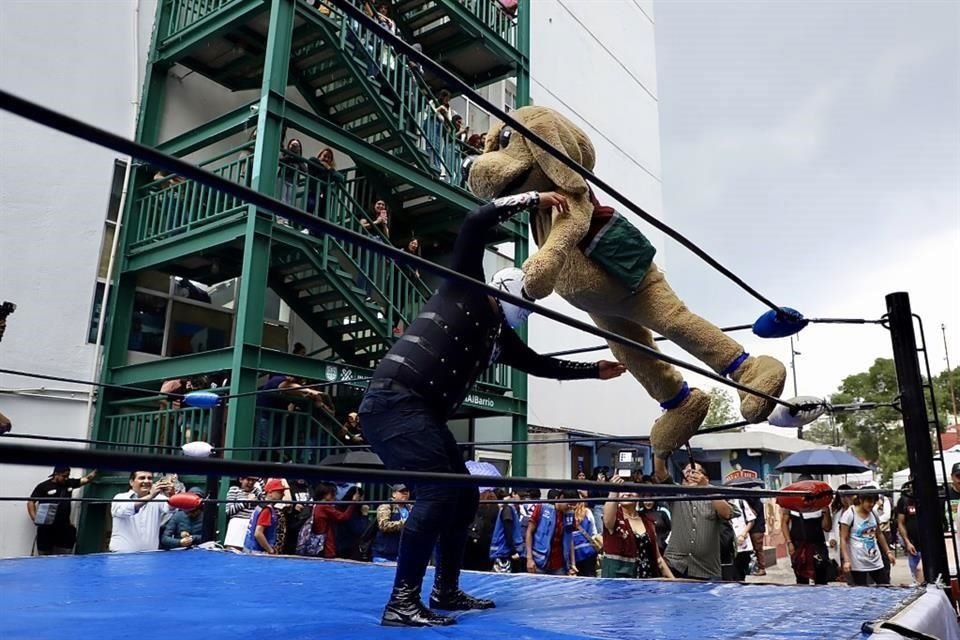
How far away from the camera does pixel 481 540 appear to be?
6.27 metres

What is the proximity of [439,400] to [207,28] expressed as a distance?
7.51 meters

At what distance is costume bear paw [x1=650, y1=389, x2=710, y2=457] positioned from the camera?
2828 mm

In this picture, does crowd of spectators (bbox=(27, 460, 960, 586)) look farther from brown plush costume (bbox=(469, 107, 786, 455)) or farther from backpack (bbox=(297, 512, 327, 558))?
brown plush costume (bbox=(469, 107, 786, 455))

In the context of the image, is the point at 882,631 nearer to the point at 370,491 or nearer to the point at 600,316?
the point at 600,316

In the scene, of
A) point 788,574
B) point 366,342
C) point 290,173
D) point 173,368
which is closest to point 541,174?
point 173,368

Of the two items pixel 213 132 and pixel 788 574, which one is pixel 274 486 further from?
pixel 788 574

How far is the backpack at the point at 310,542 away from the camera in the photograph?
19.6 ft

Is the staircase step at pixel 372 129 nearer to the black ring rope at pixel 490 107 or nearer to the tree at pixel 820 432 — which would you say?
the black ring rope at pixel 490 107

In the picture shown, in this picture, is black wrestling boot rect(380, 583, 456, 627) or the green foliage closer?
black wrestling boot rect(380, 583, 456, 627)

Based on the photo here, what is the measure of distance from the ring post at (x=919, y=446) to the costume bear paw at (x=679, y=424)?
843 mm

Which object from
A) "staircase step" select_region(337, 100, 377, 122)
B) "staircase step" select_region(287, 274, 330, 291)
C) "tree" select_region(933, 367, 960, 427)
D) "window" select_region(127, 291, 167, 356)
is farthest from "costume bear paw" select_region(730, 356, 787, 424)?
"tree" select_region(933, 367, 960, 427)

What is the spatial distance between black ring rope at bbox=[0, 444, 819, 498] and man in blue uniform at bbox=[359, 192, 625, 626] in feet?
3.25

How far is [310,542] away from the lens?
6.01 meters

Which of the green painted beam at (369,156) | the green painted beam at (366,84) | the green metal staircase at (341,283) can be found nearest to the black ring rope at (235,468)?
the green painted beam at (369,156)
